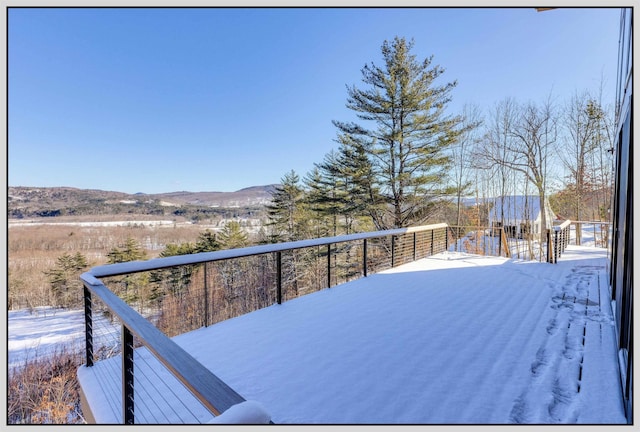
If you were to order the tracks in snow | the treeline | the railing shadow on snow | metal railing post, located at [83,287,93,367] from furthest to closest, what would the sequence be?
1. the treeline
2. metal railing post, located at [83,287,93,367]
3. the tracks in snow
4. the railing shadow on snow

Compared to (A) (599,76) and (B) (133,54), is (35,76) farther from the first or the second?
(A) (599,76)

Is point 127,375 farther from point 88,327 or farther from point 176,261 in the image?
point 176,261

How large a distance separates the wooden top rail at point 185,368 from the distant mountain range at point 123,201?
23.0 ft

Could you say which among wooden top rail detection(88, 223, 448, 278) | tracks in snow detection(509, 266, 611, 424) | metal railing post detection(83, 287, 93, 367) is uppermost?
wooden top rail detection(88, 223, 448, 278)

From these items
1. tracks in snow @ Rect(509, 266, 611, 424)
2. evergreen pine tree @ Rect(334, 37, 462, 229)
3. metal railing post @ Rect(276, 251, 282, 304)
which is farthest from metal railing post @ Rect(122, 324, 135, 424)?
evergreen pine tree @ Rect(334, 37, 462, 229)

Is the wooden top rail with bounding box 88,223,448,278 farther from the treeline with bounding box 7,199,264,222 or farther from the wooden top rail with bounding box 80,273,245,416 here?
the treeline with bounding box 7,199,264,222

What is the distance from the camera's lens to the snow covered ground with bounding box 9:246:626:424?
1804mm

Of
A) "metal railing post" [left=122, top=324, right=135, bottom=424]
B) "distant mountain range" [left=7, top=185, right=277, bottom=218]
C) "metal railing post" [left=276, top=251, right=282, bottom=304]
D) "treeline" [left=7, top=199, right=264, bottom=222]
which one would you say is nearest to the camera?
"metal railing post" [left=122, top=324, right=135, bottom=424]

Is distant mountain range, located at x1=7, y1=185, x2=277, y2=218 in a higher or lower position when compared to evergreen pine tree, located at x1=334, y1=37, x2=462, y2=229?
lower

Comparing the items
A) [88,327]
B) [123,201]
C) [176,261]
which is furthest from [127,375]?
[123,201]

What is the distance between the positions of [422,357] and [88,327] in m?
2.52

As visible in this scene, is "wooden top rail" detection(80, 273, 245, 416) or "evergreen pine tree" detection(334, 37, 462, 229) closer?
"wooden top rail" detection(80, 273, 245, 416)

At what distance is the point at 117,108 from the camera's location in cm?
1709

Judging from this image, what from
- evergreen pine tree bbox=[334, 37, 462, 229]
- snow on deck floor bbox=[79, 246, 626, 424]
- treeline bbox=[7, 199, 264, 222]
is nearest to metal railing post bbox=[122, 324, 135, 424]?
snow on deck floor bbox=[79, 246, 626, 424]
